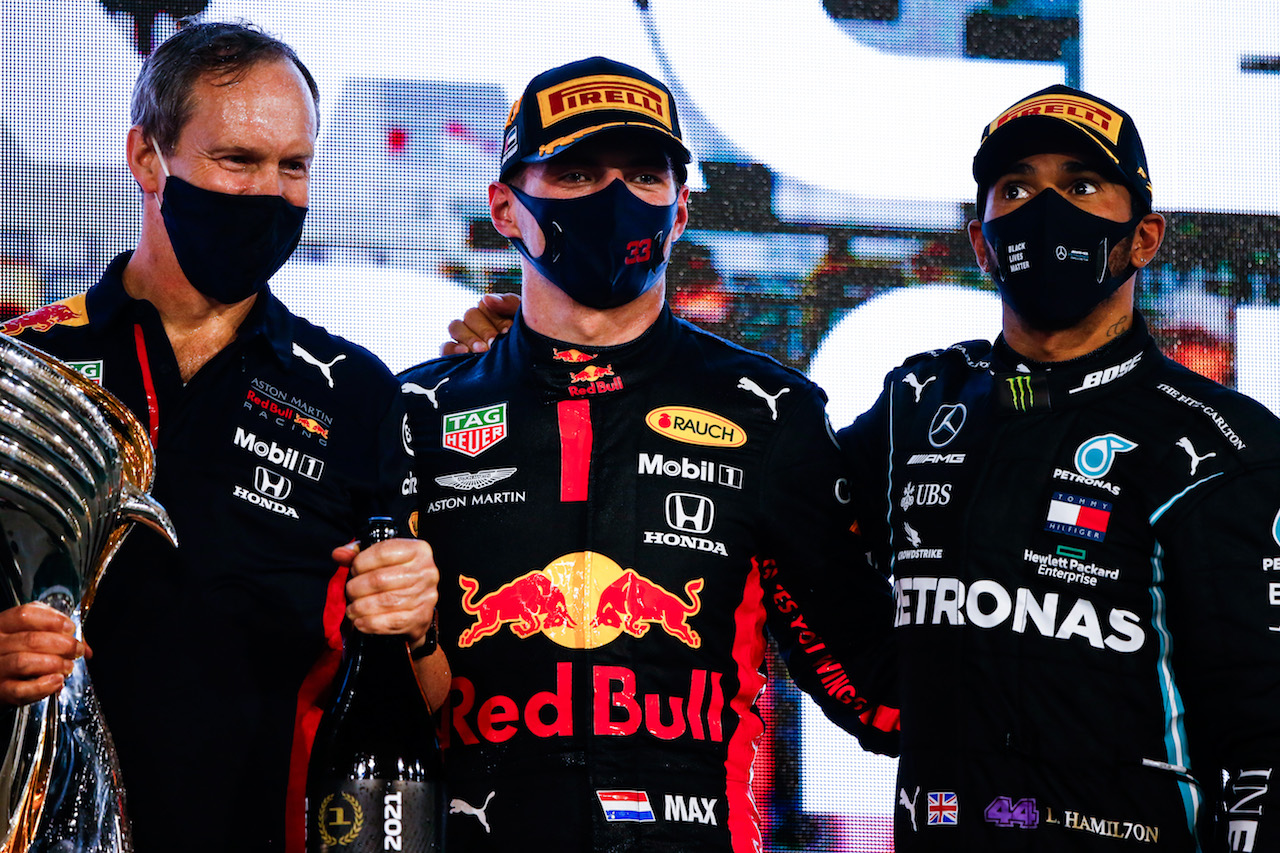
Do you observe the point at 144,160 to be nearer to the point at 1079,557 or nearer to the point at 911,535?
the point at 911,535

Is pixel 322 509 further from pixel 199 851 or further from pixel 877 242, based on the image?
pixel 877 242

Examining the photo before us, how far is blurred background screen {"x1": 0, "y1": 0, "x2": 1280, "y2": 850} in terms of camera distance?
249 cm

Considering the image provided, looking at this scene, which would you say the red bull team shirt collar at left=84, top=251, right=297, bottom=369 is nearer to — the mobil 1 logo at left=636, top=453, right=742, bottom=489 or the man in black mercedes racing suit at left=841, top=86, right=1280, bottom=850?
the mobil 1 logo at left=636, top=453, right=742, bottom=489

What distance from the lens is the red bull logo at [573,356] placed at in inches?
69.6

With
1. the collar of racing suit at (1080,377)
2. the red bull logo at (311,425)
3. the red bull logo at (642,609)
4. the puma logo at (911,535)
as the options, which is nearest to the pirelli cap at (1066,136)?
the collar of racing suit at (1080,377)

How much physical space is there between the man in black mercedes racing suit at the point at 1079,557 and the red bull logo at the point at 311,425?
2.37ft

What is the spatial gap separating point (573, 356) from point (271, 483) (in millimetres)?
434

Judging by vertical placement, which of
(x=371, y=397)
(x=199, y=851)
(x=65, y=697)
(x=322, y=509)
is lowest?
(x=199, y=851)

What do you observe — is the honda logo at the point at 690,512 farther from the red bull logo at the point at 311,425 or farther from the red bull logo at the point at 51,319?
the red bull logo at the point at 51,319

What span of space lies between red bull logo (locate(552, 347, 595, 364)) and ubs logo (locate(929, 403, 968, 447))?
454mm

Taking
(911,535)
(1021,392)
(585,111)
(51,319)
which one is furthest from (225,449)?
(1021,392)

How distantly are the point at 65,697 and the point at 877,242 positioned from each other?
182 centimetres

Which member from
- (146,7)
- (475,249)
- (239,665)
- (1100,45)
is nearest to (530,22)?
(475,249)

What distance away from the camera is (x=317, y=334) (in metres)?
1.70
